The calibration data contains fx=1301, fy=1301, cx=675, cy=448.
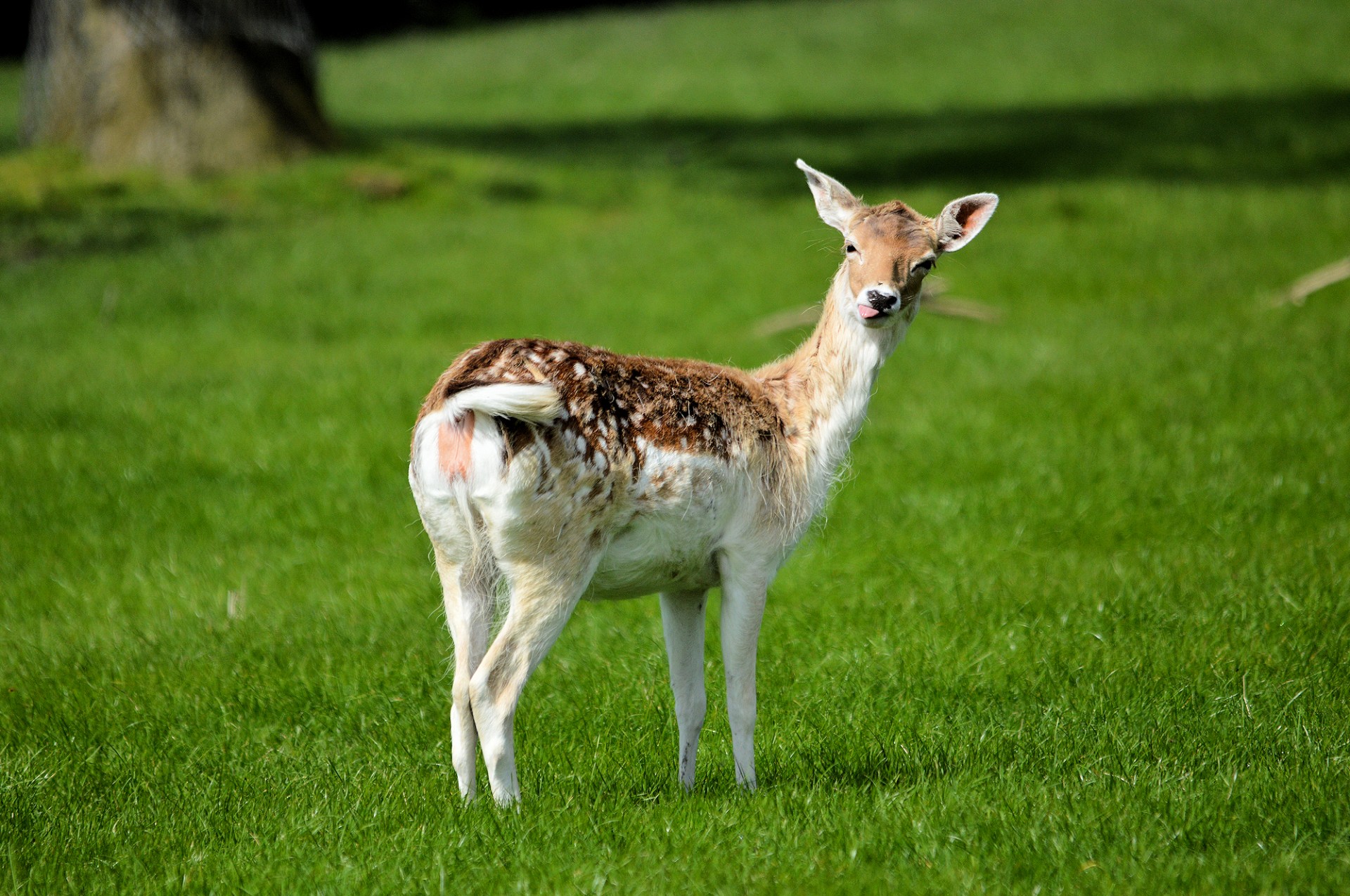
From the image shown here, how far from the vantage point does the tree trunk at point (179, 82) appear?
14766mm

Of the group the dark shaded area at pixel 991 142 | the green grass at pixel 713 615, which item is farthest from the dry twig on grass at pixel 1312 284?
the dark shaded area at pixel 991 142

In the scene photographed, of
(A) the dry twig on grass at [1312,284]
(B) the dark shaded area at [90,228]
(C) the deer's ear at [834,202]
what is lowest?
(A) the dry twig on grass at [1312,284]

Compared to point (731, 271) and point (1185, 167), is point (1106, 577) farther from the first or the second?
point (1185, 167)

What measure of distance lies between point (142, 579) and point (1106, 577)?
16.7 feet

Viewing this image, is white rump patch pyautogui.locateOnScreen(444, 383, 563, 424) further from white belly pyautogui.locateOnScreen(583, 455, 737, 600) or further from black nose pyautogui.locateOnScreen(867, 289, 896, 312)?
black nose pyautogui.locateOnScreen(867, 289, 896, 312)

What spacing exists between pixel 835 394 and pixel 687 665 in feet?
3.79

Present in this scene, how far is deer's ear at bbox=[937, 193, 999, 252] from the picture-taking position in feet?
15.9

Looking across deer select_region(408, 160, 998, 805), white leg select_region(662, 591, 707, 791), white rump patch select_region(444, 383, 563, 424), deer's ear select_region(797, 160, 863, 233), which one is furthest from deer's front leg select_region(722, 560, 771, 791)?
deer's ear select_region(797, 160, 863, 233)

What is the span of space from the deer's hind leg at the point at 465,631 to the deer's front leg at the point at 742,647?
2.72 ft

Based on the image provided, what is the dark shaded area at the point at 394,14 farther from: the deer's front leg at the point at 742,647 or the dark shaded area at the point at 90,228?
the deer's front leg at the point at 742,647

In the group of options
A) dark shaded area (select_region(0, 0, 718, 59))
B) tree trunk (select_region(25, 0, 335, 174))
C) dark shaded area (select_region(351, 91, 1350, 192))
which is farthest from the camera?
dark shaded area (select_region(0, 0, 718, 59))

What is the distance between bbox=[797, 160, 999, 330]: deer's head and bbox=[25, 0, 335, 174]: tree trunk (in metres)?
12.0

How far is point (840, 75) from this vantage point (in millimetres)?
25047

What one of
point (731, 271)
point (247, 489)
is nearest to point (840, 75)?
point (731, 271)
